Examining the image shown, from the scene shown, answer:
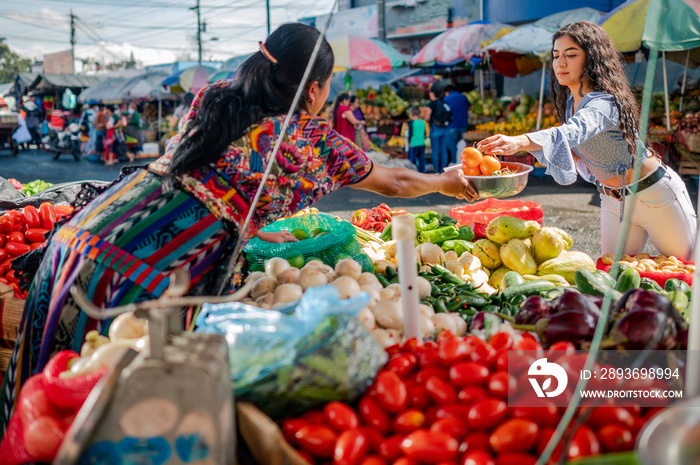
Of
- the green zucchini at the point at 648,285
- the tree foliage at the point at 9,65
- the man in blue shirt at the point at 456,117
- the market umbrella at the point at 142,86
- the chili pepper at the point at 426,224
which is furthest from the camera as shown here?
the tree foliage at the point at 9,65

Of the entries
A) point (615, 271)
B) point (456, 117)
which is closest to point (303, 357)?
point (615, 271)

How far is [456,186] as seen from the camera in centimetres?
255

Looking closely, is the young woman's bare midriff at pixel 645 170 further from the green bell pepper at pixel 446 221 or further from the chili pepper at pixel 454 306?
the chili pepper at pixel 454 306

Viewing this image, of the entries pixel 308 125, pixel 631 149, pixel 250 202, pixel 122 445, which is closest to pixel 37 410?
pixel 122 445

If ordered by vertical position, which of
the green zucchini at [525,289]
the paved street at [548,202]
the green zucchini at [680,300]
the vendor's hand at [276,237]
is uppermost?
the vendor's hand at [276,237]

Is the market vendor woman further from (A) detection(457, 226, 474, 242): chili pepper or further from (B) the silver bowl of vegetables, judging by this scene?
(A) detection(457, 226, 474, 242): chili pepper

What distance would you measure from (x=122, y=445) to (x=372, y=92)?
585 inches

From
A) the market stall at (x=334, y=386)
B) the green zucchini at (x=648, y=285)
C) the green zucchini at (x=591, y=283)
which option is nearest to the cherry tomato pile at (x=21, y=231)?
the market stall at (x=334, y=386)

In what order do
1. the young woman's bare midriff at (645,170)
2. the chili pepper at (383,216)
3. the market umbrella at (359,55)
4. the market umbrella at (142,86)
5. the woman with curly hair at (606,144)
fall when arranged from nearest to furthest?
the woman with curly hair at (606,144)
the young woman's bare midriff at (645,170)
the chili pepper at (383,216)
the market umbrella at (359,55)
the market umbrella at (142,86)

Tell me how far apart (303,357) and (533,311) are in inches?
34.8

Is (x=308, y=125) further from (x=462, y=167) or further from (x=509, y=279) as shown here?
(x=509, y=279)

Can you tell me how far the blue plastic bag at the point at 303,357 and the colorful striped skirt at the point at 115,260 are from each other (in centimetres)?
60

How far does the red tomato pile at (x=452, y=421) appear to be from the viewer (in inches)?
47.8

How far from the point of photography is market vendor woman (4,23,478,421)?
189 cm
